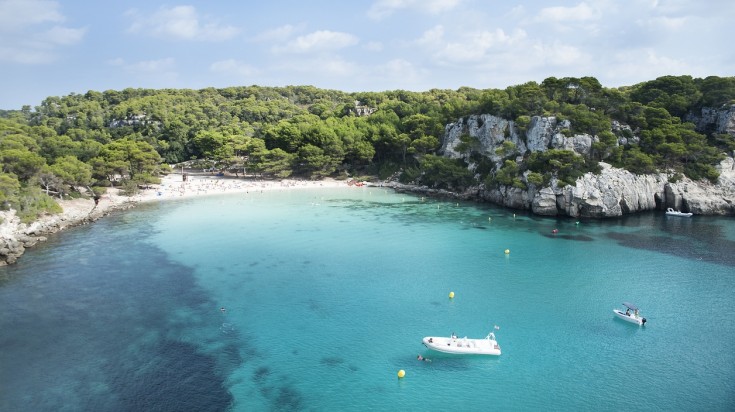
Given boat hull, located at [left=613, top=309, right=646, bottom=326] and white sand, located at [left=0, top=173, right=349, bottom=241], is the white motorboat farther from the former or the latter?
white sand, located at [left=0, top=173, right=349, bottom=241]

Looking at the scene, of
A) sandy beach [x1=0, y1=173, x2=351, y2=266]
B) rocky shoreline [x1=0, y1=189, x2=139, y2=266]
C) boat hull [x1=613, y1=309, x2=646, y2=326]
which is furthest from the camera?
sandy beach [x1=0, y1=173, x2=351, y2=266]

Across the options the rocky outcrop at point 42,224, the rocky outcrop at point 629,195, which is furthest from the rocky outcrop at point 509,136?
the rocky outcrop at point 42,224

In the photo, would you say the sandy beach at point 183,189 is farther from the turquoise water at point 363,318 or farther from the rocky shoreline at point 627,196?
the rocky shoreline at point 627,196

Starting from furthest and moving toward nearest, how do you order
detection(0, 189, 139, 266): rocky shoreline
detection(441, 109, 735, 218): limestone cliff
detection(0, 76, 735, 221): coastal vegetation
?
detection(0, 76, 735, 221): coastal vegetation < detection(441, 109, 735, 218): limestone cliff < detection(0, 189, 139, 266): rocky shoreline

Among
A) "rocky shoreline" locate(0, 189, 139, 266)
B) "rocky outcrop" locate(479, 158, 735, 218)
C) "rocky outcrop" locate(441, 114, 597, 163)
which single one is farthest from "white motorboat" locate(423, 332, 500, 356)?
"rocky outcrop" locate(441, 114, 597, 163)

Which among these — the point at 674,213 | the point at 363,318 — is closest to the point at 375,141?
the point at 674,213
